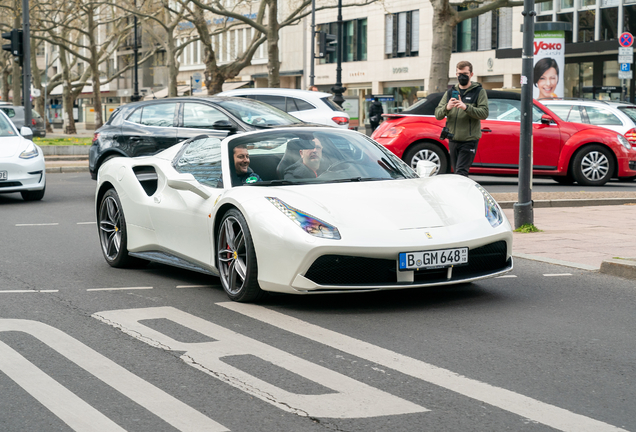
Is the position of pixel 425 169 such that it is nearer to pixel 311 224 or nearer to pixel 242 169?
pixel 242 169

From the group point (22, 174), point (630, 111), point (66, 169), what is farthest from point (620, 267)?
point (66, 169)

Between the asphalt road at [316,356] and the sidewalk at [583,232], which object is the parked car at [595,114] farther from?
the asphalt road at [316,356]

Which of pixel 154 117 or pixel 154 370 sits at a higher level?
pixel 154 117

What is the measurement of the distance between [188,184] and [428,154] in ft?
32.5

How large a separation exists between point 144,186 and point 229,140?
3.82 ft

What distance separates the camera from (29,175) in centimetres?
1522

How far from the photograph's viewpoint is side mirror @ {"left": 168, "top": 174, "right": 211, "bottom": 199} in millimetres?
7309

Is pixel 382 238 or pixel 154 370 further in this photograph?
pixel 382 238

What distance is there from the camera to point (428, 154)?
1684 centimetres

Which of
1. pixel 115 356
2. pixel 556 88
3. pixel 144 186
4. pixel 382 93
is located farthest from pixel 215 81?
pixel 115 356

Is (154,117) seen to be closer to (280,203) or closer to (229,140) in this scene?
(229,140)

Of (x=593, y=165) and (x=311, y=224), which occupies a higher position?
(x=311, y=224)

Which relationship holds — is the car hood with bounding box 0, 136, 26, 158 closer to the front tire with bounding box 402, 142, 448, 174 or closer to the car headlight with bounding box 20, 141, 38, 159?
the car headlight with bounding box 20, 141, 38, 159

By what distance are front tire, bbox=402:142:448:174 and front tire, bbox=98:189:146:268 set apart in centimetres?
867
